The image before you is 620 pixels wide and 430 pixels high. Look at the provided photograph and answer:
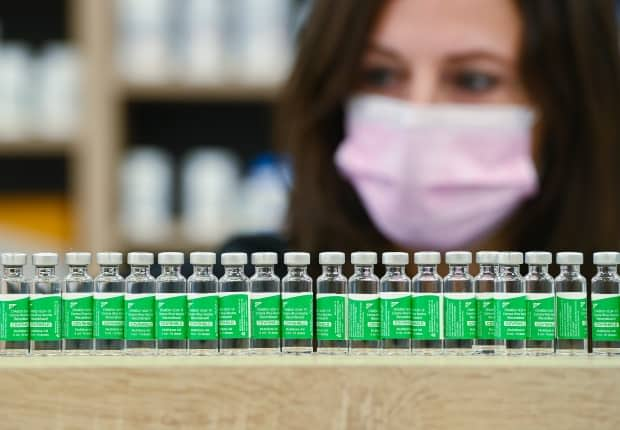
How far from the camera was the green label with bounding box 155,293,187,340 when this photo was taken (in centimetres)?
121

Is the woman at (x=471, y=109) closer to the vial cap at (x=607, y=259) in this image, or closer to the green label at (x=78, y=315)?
the vial cap at (x=607, y=259)

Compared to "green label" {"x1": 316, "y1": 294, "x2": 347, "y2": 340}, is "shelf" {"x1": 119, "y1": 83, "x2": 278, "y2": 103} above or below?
above

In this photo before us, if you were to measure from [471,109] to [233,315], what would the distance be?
2.65 feet

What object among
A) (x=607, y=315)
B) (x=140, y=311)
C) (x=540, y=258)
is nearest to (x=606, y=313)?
(x=607, y=315)

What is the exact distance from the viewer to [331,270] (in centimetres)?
127

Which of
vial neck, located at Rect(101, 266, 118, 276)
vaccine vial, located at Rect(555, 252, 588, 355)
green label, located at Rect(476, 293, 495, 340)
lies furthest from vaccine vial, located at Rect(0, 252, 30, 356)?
vaccine vial, located at Rect(555, 252, 588, 355)

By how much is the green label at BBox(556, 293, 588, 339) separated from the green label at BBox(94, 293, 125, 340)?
0.56 m

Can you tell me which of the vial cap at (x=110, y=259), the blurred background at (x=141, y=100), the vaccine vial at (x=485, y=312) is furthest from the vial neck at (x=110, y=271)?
the blurred background at (x=141, y=100)

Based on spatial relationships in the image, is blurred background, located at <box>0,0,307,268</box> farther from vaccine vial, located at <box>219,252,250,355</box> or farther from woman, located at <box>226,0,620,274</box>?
vaccine vial, located at <box>219,252,250,355</box>

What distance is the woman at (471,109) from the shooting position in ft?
5.92

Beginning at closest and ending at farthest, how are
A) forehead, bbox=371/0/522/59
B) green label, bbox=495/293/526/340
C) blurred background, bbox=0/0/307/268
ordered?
green label, bbox=495/293/526/340 → forehead, bbox=371/0/522/59 → blurred background, bbox=0/0/307/268

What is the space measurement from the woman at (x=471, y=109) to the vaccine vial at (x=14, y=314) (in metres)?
0.81

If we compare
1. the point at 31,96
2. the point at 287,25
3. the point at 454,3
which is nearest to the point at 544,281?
the point at 454,3

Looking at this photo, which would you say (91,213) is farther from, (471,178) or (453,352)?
(453,352)
